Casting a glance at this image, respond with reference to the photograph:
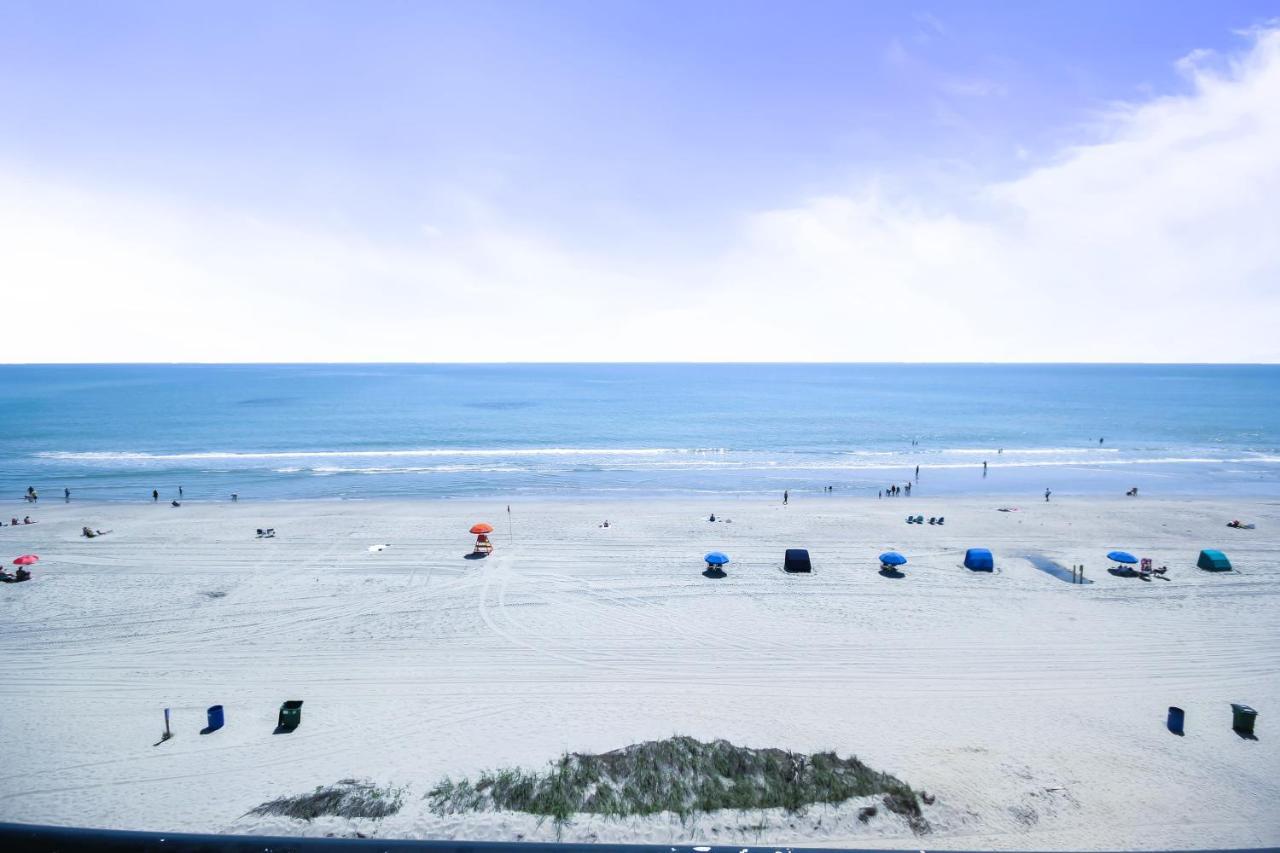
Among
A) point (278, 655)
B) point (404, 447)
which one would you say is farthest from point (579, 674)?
point (404, 447)

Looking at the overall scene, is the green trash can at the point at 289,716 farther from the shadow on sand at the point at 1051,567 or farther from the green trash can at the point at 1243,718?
the shadow on sand at the point at 1051,567

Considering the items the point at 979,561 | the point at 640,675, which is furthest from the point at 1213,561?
the point at 640,675

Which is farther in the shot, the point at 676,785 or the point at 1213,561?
the point at 1213,561

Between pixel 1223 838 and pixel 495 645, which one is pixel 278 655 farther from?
pixel 1223 838

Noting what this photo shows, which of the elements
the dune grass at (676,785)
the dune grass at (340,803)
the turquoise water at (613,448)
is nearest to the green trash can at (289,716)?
the dune grass at (340,803)

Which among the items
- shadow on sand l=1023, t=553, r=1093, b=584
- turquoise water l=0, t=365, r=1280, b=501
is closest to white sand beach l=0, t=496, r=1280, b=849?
shadow on sand l=1023, t=553, r=1093, b=584

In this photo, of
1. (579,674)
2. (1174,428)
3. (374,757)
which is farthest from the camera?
(1174,428)

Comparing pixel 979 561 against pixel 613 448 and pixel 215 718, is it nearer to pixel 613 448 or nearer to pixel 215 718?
pixel 215 718
